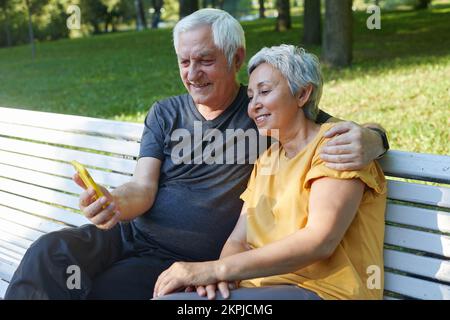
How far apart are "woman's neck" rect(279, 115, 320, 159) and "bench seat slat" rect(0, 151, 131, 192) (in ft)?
3.96

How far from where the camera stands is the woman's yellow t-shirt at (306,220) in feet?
8.19

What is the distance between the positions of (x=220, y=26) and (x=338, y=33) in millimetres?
8781

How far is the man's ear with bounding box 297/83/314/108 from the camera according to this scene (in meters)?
2.70

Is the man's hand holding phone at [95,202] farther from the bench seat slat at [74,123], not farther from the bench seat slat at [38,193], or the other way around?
the bench seat slat at [38,193]

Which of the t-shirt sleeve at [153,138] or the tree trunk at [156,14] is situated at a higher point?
the t-shirt sleeve at [153,138]

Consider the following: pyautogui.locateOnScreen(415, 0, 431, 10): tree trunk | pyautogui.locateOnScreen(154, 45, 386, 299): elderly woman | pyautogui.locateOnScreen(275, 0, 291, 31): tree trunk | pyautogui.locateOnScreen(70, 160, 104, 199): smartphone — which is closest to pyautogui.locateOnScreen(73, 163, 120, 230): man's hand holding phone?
pyautogui.locateOnScreen(70, 160, 104, 199): smartphone

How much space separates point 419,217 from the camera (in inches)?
102

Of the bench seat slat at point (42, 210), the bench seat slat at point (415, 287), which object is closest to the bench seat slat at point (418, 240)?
the bench seat slat at point (415, 287)

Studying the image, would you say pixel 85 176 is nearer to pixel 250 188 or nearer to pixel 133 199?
pixel 133 199

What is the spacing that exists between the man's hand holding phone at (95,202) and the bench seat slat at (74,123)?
818 mm

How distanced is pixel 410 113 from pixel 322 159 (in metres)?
5.07

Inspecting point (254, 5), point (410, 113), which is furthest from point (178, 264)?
point (254, 5)

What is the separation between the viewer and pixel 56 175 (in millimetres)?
4031
